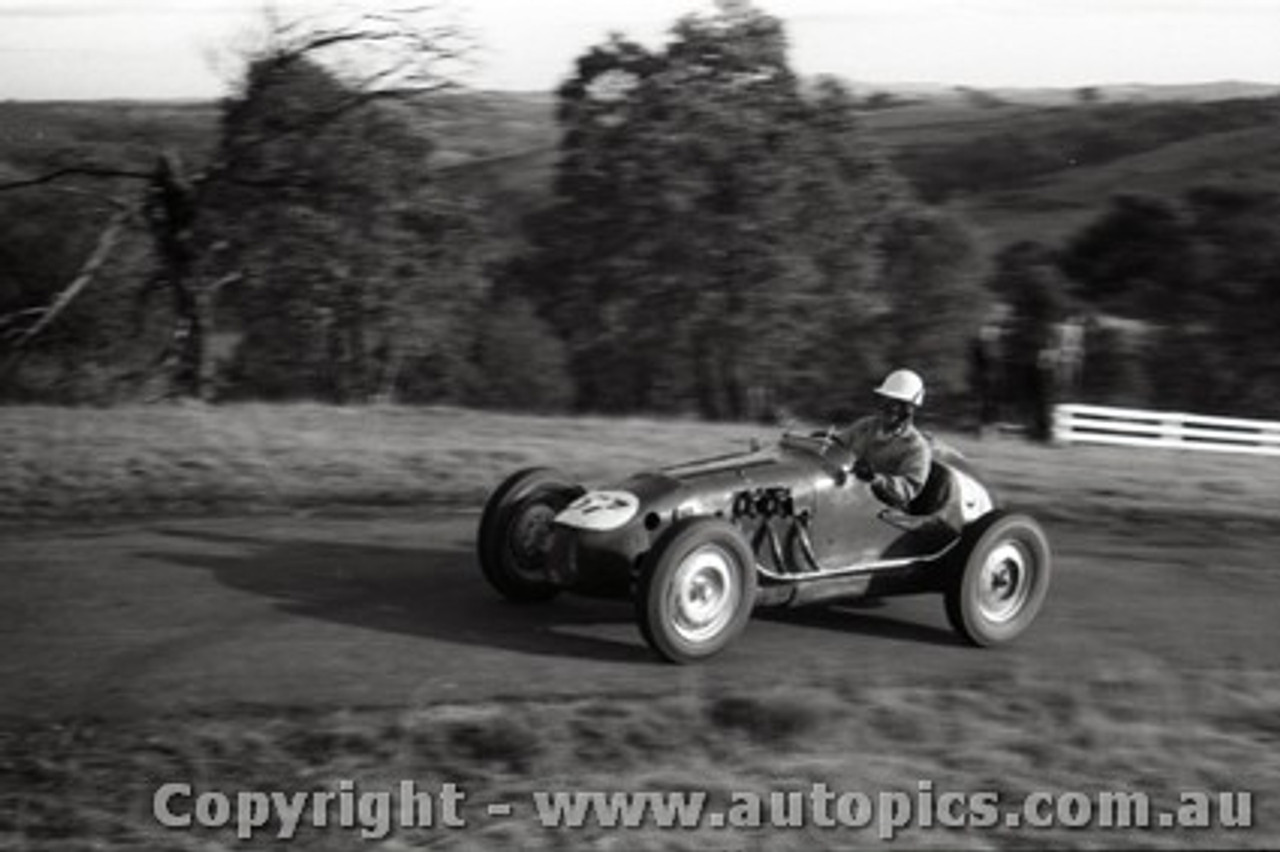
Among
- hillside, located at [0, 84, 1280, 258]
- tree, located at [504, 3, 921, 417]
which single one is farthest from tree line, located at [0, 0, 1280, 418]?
hillside, located at [0, 84, 1280, 258]

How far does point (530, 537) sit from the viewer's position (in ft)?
31.1

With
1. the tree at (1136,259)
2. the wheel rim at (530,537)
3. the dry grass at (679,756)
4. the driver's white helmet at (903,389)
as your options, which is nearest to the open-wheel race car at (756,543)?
the wheel rim at (530,537)

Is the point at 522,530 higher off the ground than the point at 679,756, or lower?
higher

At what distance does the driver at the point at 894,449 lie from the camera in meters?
9.05

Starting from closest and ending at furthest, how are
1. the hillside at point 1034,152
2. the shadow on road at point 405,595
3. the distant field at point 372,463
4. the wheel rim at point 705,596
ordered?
the wheel rim at point 705,596 → the shadow on road at point 405,595 → the distant field at point 372,463 → the hillside at point 1034,152

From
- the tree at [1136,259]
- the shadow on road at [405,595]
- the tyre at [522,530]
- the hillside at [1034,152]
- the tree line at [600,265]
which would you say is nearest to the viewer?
the shadow on road at [405,595]

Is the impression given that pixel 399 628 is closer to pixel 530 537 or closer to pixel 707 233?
pixel 530 537

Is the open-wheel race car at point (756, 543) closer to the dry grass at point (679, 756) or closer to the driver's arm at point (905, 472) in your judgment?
the driver's arm at point (905, 472)

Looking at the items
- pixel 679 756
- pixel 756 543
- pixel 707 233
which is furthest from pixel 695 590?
pixel 707 233

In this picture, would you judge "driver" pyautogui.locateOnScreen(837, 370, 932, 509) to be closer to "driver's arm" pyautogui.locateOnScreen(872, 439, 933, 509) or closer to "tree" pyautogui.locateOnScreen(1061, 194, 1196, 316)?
"driver's arm" pyautogui.locateOnScreen(872, 439, 933, 509)

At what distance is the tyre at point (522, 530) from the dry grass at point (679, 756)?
1912 millimetres

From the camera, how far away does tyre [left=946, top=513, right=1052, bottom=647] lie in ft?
29.2
